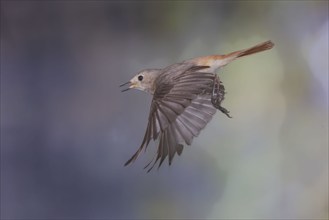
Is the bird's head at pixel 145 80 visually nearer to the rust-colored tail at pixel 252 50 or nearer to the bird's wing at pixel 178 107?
the bird's wing at pixel 178 107

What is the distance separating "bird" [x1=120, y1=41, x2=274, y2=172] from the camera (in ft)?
3.27

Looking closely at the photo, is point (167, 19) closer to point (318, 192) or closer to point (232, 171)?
point (232, 171)

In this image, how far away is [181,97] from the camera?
1.02 metres

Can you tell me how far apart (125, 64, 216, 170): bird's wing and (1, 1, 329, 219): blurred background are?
0.16 metres

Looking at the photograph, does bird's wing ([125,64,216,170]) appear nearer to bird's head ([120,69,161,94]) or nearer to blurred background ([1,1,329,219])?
bird's head ([120,69,161,94])

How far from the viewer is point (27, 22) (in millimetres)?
1389

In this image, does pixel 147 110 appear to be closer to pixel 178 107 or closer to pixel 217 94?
pixel 217 94

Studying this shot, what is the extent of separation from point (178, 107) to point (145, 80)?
0.33 meters

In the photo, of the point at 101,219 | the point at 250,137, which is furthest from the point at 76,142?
the point at 250,137

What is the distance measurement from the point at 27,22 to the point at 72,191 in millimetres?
490

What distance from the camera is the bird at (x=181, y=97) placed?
1.00 m

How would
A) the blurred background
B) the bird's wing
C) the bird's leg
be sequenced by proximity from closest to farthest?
the bird's wing → the bird's leg → the blurred background

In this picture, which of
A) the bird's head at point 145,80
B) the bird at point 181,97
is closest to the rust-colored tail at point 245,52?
the bird at point 181,97

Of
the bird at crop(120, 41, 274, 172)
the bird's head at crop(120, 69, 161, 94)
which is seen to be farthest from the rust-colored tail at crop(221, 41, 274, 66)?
the bird's head at crop(120, 69, 161, 94)
